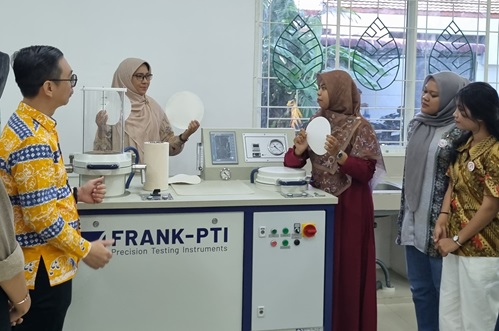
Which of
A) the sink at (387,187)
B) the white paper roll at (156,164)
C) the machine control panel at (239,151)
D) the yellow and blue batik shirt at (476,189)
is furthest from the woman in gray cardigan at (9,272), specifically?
the sink at (387,187)

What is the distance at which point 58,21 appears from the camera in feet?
10.3

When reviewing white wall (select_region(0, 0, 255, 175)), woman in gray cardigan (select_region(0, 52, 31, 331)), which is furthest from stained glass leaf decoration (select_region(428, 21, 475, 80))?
woman in gray cardigan (select_region(0, 52, 31, 331))

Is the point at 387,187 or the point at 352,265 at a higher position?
the point at 387,187

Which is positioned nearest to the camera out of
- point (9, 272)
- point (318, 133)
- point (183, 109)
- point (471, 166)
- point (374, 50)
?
point (9, 272)

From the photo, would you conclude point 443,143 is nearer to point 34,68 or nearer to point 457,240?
point 457,240

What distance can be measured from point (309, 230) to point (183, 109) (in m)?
1.27

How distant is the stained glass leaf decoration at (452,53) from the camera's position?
3.79 meters

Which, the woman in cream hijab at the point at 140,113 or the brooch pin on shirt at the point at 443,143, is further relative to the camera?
the woman in cream hijab at the point at 140,113

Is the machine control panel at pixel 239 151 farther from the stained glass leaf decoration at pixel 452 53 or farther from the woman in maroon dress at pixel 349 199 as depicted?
the stained glass leaf decoration at pixel 452 53

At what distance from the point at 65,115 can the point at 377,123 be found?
210cm

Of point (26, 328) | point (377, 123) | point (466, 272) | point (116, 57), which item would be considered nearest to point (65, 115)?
point (116, 57)

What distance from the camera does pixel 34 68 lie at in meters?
1.53

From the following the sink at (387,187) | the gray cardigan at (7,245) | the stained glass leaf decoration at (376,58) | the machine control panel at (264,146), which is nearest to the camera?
the gray cardigan at (7,245)

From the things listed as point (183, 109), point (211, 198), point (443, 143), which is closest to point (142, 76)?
point (183, 109)
